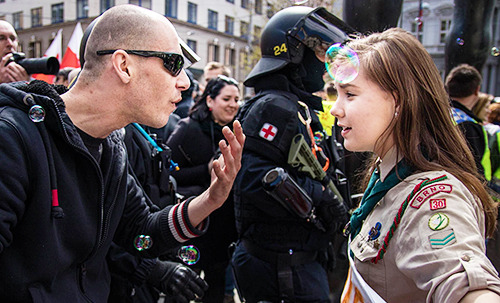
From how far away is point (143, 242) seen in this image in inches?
80.9

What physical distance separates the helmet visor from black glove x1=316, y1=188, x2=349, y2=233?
3.37 feet

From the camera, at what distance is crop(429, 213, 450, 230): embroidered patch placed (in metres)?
1.11

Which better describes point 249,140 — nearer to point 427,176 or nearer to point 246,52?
point 427,176

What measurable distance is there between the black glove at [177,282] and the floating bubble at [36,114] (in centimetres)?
129

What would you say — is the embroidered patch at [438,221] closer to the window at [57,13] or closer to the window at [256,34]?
the window at [57,13]

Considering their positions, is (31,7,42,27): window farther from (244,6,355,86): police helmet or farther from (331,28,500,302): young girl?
(331,28,500,302): young girl

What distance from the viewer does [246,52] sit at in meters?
18.5

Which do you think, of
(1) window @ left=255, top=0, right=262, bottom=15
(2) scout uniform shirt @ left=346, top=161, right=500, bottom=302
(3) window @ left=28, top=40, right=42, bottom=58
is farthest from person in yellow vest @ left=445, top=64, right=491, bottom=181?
(1) window @ left=255, top=0, right=262, bottom=15

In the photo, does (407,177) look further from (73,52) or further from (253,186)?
(73,52)

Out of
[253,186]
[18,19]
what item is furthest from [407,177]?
[18,19]

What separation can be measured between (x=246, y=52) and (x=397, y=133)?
1772 cm

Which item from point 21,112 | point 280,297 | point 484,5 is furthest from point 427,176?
point 484,5

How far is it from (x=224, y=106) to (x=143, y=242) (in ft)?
7.71

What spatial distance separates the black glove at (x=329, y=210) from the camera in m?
2.72
